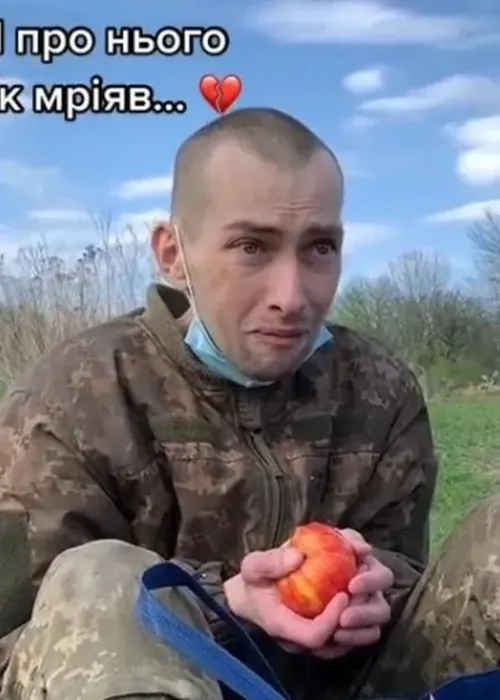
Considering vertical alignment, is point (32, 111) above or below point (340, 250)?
above

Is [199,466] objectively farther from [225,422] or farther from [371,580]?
[371,580]

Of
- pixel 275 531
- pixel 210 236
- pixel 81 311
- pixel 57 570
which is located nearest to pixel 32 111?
pixel 81 311

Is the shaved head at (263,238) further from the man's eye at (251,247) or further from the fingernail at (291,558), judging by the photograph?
the fingernail at (291,558)

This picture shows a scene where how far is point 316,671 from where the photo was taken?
1454 mm

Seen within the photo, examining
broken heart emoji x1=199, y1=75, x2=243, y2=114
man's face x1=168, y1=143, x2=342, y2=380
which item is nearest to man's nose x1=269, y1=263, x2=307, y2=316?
man's face x1=168, y1=143, x2=342, y2=380

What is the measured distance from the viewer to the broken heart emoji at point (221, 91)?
2262 mm

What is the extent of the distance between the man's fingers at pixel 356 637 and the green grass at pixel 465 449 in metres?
1.09

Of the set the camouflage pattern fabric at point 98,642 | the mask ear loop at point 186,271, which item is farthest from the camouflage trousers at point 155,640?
the mask ear loop at point 186,271

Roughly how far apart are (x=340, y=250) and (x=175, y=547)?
363 mm

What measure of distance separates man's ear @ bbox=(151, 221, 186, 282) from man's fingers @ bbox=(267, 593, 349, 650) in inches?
17.6

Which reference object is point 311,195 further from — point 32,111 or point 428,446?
point 32,111

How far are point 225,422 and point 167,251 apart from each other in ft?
0.67

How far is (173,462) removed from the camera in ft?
4.94

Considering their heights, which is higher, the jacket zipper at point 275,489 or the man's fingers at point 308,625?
the jacket zipper at point 275,489
